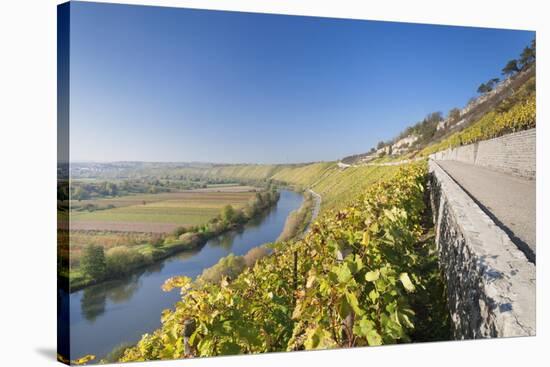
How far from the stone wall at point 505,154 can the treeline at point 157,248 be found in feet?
6.71

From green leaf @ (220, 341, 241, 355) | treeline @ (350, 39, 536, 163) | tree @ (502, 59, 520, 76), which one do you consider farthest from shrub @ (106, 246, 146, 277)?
tree @ (502, 59, 520, 76)

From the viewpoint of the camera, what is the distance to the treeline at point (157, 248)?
3373 millimetres

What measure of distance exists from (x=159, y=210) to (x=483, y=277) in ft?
7.32

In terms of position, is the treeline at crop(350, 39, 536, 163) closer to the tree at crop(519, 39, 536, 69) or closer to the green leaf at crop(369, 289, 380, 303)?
the tree at crop(519, 39, 536, 69)

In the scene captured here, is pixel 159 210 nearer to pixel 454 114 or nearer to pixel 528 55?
pixel 454 114

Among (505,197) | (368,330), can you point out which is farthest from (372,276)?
(505,197)

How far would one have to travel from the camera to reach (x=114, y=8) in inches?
137

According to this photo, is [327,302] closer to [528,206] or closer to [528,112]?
[528,206]

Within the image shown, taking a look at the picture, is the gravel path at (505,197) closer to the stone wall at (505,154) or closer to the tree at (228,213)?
the stone wall at (505,154)

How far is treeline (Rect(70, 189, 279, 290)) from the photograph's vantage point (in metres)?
3.37

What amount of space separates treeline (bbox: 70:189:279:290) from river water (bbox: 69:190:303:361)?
5 cm

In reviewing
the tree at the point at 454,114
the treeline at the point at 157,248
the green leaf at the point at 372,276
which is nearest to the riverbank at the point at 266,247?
the treeline at the point at 157,248

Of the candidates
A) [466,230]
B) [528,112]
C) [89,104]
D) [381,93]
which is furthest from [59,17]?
[528,112]

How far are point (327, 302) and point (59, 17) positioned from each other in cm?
256
